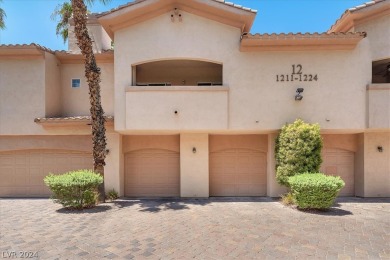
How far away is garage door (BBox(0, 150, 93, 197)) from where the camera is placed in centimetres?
1438

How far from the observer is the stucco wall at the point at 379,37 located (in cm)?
1217

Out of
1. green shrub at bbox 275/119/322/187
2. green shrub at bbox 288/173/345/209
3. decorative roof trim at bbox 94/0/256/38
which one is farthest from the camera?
decorative roof trim at bbox 94/0/256/38

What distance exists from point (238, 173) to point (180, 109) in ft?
16.5

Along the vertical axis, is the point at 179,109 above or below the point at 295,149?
above

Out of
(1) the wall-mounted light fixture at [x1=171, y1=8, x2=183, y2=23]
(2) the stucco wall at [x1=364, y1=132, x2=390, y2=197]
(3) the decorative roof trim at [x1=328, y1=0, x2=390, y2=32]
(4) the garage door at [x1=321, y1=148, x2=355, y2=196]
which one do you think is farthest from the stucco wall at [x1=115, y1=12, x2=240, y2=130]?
(2) the stucco wall at [x1=364, y1=132, x2=390, y2=197]

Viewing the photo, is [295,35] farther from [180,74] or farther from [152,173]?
[152,173]

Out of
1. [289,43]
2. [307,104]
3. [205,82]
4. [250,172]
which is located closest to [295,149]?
[307,104]

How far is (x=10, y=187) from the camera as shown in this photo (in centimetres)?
1435

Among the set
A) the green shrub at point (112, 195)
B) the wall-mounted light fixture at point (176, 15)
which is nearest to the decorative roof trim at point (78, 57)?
the wall-mounted light fixture at point (176, 15)

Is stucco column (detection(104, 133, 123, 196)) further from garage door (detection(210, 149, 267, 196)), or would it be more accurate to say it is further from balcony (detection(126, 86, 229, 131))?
garage door (detection(210, 149, 267, 196))

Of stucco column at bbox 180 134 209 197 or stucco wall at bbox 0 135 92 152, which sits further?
stucco wall at bbox 0 135 92 152

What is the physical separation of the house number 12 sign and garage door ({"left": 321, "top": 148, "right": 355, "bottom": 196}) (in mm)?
4382

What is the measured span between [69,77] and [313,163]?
1331 cm

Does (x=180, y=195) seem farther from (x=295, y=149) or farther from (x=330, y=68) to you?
(x=330, y=68)
